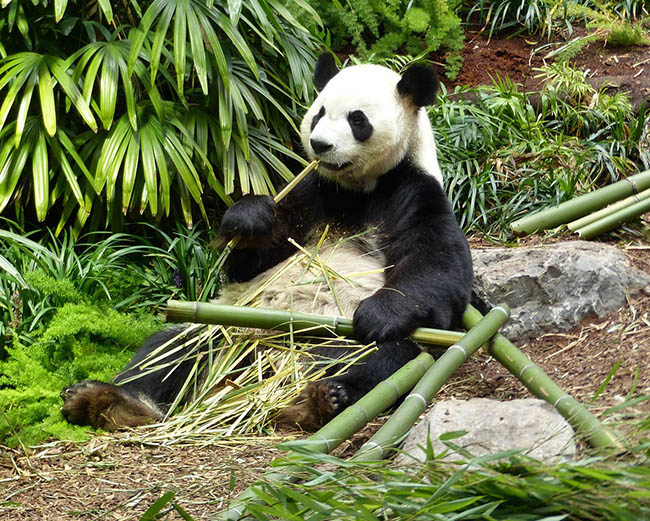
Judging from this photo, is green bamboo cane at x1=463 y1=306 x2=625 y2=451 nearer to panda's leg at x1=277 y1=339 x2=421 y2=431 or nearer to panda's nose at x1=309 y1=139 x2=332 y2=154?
panda's leg at x1=277 y1=339 x2=421 y2=431

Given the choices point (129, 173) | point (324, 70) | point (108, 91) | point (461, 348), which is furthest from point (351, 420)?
point (108, 91)

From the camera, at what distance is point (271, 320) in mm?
3455

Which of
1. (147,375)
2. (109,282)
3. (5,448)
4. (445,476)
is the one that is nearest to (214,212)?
(109,282)

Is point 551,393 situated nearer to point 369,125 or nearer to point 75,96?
point 369,125

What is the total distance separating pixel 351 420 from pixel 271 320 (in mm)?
725

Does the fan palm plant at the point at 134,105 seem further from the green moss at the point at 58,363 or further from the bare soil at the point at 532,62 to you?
the bare soil at the point at 532,62

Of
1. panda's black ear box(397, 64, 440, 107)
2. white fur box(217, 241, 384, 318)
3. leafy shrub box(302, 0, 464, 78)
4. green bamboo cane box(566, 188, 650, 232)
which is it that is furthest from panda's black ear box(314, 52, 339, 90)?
leafy shrub box(302, 0, 464, 78)

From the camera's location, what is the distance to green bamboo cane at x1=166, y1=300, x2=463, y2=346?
3.31 meters

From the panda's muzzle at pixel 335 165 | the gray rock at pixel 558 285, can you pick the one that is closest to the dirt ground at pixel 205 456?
the gray rock at pixel 558 285

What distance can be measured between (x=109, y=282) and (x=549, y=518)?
3376 mm

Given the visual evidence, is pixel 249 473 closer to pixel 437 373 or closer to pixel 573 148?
pixel 437 373

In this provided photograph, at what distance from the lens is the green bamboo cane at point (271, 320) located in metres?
3.31

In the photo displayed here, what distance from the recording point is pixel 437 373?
314 centimetres

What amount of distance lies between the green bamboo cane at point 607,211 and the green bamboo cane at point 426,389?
164cm
